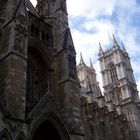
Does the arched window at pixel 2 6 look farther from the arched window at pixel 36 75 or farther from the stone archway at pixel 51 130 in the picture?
the stone archway at pixel 51 130

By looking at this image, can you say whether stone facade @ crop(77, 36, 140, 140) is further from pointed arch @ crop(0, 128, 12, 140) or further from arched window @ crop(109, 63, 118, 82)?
pointed arch @ crop(0, 128, 12, 140)

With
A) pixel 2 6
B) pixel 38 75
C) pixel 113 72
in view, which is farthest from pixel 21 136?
pixel 113 72

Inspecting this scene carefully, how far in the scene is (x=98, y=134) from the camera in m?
29.4

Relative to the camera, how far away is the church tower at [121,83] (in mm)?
43056

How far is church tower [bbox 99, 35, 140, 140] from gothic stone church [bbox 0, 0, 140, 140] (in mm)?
24843

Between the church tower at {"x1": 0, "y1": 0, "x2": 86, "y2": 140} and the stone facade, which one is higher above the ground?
the stone facade

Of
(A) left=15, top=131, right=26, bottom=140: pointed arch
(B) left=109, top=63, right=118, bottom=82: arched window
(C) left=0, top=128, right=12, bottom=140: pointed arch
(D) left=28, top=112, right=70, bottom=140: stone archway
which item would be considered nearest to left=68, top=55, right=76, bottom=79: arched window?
(D) left=28, top=112, right=70, bottom=140: stone archway

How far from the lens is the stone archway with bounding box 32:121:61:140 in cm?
1301

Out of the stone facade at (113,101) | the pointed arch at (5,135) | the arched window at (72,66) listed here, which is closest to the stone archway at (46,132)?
the pointed arch at (5,135)

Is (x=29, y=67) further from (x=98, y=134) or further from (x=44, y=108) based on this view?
(x=98, y=134)

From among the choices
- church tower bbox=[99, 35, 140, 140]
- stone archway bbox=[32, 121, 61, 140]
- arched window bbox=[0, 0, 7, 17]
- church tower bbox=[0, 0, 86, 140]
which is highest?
church tower bbox=[99, 35, 140, 140]

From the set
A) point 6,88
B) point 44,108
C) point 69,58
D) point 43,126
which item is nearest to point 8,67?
point 6,88

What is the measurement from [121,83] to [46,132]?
36354 mm

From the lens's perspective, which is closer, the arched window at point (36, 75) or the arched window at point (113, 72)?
the arched window at point (36, 75)
